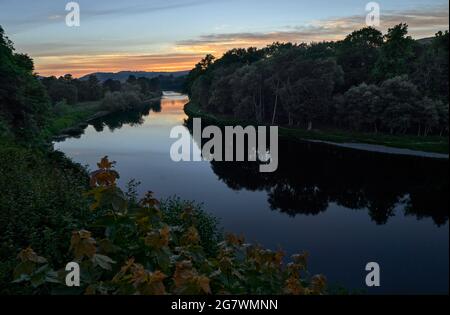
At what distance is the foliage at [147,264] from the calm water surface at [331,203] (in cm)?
286

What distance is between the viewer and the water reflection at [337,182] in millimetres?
26373

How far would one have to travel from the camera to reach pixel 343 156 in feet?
148

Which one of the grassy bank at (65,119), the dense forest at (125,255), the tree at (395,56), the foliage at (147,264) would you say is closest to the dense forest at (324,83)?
the tree at (395,56)

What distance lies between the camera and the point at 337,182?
116 ft

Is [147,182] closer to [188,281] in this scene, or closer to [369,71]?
[188,281]

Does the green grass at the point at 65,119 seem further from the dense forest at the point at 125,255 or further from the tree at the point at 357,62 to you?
the dense forest at the point at 125,255

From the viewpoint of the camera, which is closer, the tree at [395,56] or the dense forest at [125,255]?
the dense forest at [125,255]

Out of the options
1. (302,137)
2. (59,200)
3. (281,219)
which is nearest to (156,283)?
(59,200)

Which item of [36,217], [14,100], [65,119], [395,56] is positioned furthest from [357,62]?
[36,217]

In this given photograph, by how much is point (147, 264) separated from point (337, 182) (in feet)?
103

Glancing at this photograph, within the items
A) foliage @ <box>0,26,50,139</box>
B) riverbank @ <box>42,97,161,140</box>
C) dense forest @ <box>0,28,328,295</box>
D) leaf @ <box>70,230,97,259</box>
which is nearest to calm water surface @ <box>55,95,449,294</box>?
dense forest @ <box>0,28,328,295</box>

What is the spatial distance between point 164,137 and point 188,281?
203ft

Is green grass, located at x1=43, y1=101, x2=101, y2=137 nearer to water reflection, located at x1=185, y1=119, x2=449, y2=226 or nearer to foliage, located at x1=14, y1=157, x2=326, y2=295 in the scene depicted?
water reflection, located at x1=185, y1=119, x2=449, y2=226

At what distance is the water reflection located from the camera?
2637cm
